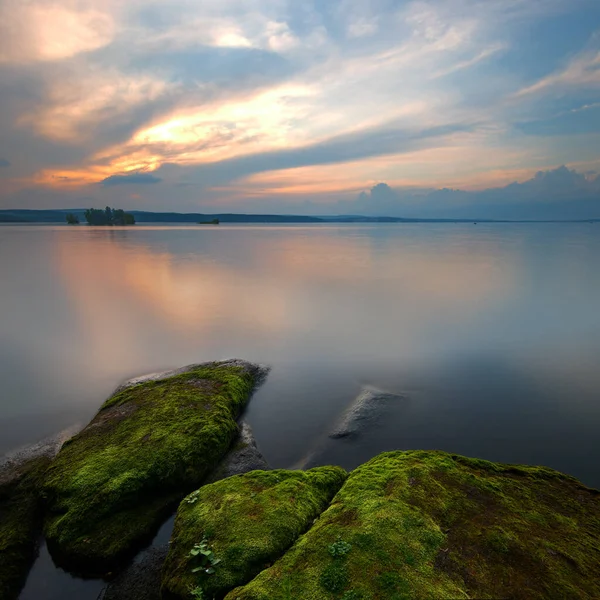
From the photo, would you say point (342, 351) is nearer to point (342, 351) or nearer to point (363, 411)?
point (342, 351)

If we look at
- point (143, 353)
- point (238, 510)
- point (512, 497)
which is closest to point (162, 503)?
point (238, 510)

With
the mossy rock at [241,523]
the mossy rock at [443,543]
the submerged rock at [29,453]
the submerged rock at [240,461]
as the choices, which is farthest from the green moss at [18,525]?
the mossy rock at [443,543]

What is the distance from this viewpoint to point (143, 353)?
21641 mm

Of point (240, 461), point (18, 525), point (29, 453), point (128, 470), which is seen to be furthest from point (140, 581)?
point (29, 453)

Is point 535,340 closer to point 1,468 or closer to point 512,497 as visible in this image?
point 512,497

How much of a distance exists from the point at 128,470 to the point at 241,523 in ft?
11.5

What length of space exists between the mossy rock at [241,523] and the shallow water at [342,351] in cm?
309

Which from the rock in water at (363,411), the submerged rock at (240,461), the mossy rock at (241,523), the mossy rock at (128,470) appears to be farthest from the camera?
the rock in water at (363,411)

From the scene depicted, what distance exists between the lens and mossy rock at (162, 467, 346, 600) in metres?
6.43

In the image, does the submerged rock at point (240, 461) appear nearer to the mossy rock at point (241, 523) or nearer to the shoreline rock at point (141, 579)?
the mossy rock at point (241, 523)

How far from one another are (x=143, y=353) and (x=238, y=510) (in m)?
15.9

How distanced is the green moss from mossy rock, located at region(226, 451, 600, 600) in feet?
15.6

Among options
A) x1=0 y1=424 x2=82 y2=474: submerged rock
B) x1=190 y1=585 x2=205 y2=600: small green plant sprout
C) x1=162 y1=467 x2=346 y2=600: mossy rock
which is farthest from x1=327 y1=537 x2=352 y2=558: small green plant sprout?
x1=0 y1=424 x2=82 y2=474: submerged rock

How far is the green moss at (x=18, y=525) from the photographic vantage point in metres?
7.56
